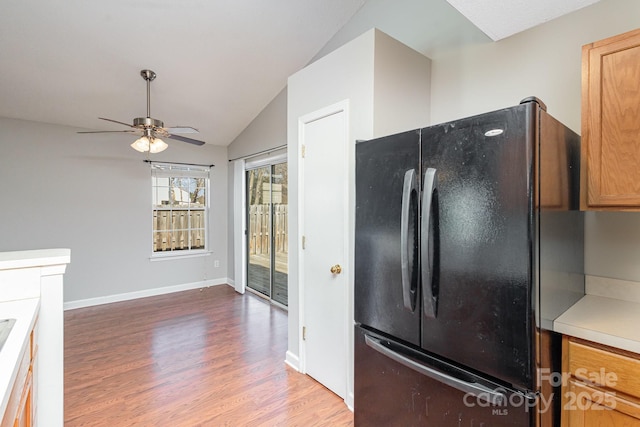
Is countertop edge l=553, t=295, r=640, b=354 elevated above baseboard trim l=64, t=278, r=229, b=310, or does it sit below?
above

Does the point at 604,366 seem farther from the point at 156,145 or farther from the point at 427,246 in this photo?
the point at 156,145

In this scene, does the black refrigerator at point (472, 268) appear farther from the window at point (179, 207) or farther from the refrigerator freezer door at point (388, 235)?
the window at point (179, 207)

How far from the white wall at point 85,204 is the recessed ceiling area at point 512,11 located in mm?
4457

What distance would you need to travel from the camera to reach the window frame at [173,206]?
481 cm

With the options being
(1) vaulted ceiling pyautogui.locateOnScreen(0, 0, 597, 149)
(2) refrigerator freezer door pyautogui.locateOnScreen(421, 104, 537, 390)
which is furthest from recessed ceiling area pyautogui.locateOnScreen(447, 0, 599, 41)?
(2) refrigerator freezer door pyautogui.locateOnScreen(421, 104, 537, 390)

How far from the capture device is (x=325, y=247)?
2.33 metres

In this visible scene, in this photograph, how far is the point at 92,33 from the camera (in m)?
2.78

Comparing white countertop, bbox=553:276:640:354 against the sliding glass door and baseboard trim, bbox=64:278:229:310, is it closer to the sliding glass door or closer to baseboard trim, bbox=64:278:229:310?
the sliding glass door

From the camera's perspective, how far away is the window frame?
15.8 ft

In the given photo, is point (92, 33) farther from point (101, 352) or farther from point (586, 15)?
point (586, 15)

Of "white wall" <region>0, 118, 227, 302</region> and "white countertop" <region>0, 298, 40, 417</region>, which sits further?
"white wall" <region>0, 118, 227, 302</region>

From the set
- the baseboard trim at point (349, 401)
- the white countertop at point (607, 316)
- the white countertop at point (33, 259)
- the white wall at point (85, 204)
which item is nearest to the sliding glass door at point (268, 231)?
the white wall at point (85, 204)

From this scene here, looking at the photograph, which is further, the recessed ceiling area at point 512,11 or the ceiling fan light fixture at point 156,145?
the ceiling fan light fixture at point 156,145

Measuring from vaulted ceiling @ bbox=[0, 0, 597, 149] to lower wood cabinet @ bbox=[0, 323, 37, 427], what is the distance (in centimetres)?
253
